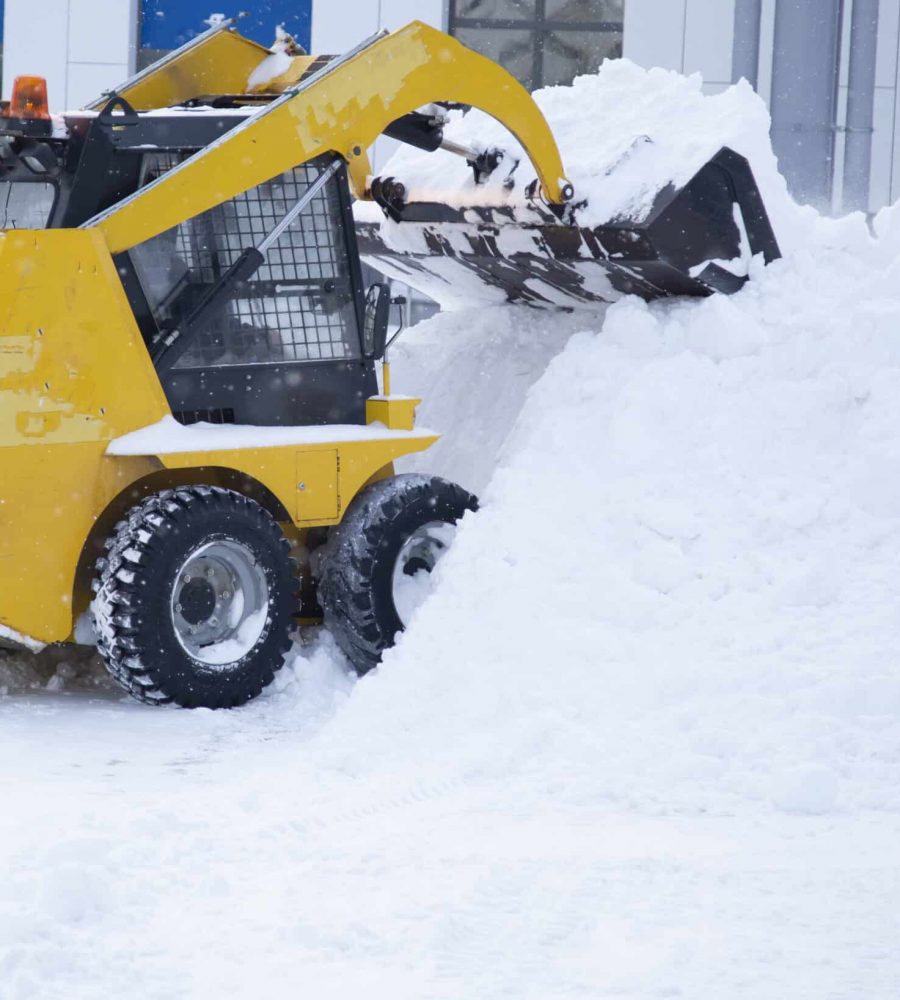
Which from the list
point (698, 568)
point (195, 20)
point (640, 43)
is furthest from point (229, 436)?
point (640, 43)

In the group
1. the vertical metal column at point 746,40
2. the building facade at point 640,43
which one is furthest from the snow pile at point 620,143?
the vertical metal column at point 746,40

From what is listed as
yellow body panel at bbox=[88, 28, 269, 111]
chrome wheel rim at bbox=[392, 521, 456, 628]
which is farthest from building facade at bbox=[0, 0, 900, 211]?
chrome wheel rim at bbox=[392, 521, 456, 628]

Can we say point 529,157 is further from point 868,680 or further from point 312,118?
point 868,680

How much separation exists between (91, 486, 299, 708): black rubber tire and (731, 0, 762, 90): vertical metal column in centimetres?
1071

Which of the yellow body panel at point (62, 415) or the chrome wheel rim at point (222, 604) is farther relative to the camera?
the chrome wheel rim at point (222, 604)

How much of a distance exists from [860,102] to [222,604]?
11.6m

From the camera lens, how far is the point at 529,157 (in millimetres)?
7617

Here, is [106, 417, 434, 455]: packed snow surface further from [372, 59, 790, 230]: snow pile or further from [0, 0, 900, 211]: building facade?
[0, 0, 900, 211]: building facade

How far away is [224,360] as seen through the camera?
678 cm

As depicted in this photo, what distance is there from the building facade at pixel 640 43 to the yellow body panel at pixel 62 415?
985cm

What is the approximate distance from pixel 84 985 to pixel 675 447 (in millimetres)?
4040

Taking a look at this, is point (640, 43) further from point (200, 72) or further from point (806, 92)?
point (200, 72)

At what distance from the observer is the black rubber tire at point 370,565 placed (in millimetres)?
6859

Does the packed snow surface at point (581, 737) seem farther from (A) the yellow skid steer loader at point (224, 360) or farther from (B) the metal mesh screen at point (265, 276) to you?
(B) the metal mesh screen at point (265, 276)
